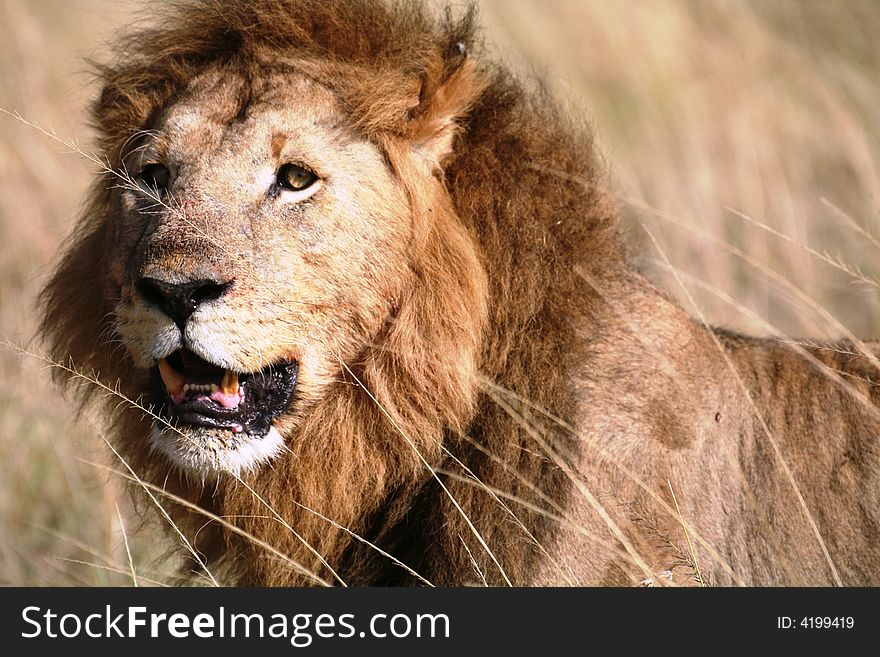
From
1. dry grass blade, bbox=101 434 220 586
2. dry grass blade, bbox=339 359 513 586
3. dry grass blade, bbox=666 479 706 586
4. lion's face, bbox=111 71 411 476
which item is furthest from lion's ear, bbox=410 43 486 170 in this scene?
dry grass blade, bbox=101 434 220 586

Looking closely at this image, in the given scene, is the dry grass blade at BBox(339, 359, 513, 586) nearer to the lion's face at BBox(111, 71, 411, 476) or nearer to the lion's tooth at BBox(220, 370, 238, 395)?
the lion's face at BBox(111, 71, 411, 476)

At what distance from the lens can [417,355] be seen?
138 inches

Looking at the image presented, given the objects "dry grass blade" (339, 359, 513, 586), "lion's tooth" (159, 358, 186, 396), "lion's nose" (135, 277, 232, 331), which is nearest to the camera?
"lion's nose" (135, 277, 232, 331)

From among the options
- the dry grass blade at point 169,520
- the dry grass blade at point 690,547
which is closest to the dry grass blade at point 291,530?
the dry grass blade at point 169,520

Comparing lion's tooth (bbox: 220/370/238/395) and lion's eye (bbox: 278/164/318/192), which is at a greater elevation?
lion's eye (bbox: 278/164/318/192)

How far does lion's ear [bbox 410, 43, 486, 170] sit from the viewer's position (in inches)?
144

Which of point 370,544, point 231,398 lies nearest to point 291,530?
point 370,544

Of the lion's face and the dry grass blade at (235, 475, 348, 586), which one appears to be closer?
the lion's face

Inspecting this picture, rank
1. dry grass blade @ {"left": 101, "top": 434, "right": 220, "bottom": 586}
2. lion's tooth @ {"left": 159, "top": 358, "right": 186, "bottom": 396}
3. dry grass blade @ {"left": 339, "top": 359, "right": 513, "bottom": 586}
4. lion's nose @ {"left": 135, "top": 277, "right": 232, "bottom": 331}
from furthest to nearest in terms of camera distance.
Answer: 1. dry grass blade @ {"left": 101, "top": 434, "right": 220, "bottom": 586}
2. lion's tooth @ {"left": 159, "top": 358, "right": 186, "bottom": 396}
3. dry grass blade @ {"left": 339, "top": 359, "right": 513, "bottom": 586}
4. lion's nose @ {"left": 135, "top": 277, "right": 232, "bottom": 331}

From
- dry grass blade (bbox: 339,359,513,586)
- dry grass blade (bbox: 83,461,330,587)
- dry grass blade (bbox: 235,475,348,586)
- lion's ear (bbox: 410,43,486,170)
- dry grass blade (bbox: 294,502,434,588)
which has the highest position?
lion's ear (bbox: 410,43,486,170)

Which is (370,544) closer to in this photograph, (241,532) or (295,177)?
(241,532)

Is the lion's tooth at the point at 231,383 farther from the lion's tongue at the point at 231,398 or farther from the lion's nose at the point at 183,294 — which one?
the lion's nose at the point at 183,294

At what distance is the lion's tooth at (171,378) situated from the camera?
3.44m
